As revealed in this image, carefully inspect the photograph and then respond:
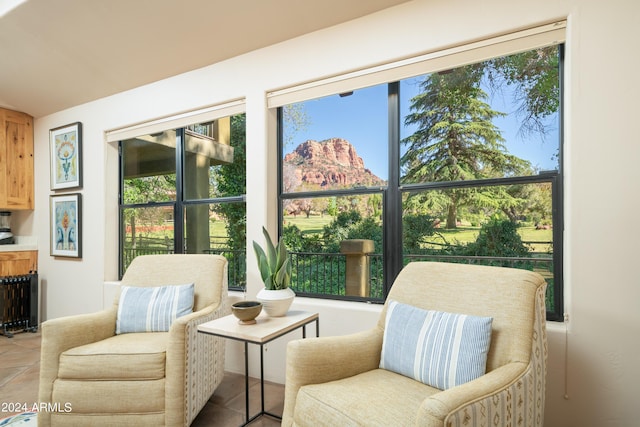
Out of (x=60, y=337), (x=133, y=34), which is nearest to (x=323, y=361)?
(x=60, y=337)

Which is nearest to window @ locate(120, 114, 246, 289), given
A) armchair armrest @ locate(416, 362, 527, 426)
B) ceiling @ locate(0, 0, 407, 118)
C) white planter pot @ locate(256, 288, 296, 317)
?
ceiling @ locate(0, 0, 407, 118)

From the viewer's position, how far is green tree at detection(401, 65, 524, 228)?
2.09 m

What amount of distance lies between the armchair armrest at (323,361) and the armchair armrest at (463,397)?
52cm

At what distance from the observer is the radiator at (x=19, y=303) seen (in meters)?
3.62

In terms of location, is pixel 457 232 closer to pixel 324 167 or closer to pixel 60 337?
pixel 324 167

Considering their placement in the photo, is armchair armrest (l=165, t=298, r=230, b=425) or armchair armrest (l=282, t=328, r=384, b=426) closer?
armchair armrest (l=282, t=328, r=384, b=426)

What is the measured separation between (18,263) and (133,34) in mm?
2881

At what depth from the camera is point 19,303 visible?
373 cm

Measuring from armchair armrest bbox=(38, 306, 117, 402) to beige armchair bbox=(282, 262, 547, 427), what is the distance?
1.27m

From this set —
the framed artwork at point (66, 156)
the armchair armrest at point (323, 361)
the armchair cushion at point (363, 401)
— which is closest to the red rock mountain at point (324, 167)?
the armchair armrest at point (323, 361)

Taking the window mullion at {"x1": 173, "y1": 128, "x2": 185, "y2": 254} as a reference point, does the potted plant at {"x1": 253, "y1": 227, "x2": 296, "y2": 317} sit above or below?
below

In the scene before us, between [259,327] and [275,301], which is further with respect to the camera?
[275,301]

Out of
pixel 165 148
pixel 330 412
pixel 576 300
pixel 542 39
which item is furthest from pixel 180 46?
pixel 576 300

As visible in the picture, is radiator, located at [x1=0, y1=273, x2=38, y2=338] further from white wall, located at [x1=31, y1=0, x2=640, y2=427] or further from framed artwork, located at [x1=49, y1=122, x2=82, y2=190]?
white wall, located at [x1=31, y1=0, x2=640, y2=427]
